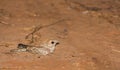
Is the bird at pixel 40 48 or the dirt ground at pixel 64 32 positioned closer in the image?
the dirt ground at pixel 64 32

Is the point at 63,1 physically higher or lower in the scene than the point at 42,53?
higher

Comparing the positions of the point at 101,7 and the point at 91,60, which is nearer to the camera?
the point at 91,60

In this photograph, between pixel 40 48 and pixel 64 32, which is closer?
pixel 40 48

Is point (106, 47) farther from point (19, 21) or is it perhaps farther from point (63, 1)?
point (63, 1)

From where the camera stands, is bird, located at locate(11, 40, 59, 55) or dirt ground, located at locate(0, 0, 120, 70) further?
bird, located at locate(11, 40, 59, 55)

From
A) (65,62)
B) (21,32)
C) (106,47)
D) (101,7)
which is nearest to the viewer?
(65,62)

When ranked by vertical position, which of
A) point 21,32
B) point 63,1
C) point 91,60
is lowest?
point 91,60

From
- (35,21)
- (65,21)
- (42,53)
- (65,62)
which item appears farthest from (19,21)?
(65,62)

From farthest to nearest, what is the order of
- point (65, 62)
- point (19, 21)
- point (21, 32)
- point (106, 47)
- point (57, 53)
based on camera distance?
point (19, 21), point (21, 32), point (106, 47), point (57, 53), point (65, 62)
